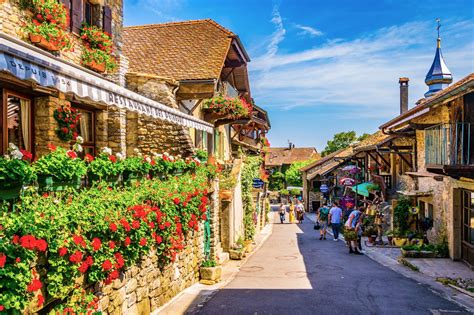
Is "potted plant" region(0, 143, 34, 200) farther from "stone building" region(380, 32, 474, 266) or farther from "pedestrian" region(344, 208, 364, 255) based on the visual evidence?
"pedestrian" region(344, 208, 364, 255)

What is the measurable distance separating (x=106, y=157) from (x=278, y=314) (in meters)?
4.51

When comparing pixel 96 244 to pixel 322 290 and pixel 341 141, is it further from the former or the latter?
pixel 341 141

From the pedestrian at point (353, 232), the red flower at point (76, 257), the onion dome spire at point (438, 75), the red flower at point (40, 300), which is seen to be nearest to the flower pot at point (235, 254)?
the pedestrian at point (353, 232)

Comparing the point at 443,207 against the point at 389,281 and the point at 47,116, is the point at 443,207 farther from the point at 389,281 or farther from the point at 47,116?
the point at 47,116

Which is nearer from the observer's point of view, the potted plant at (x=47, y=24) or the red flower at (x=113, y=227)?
the red flower at (x=113, y=227)

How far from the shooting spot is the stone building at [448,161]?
420 inches

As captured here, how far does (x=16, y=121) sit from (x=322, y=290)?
774 cm

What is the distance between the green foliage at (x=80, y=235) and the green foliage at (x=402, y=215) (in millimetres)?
12930

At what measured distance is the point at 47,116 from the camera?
8281 mm

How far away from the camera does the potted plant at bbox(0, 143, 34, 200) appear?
12.2 ft

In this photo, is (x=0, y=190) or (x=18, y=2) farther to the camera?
(x=18, y=2)

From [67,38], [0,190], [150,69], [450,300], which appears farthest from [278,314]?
[150,69]

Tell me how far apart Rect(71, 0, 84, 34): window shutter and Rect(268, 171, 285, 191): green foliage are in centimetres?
5776

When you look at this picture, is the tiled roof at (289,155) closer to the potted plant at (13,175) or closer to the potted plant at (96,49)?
the potted plant at (96,49)
